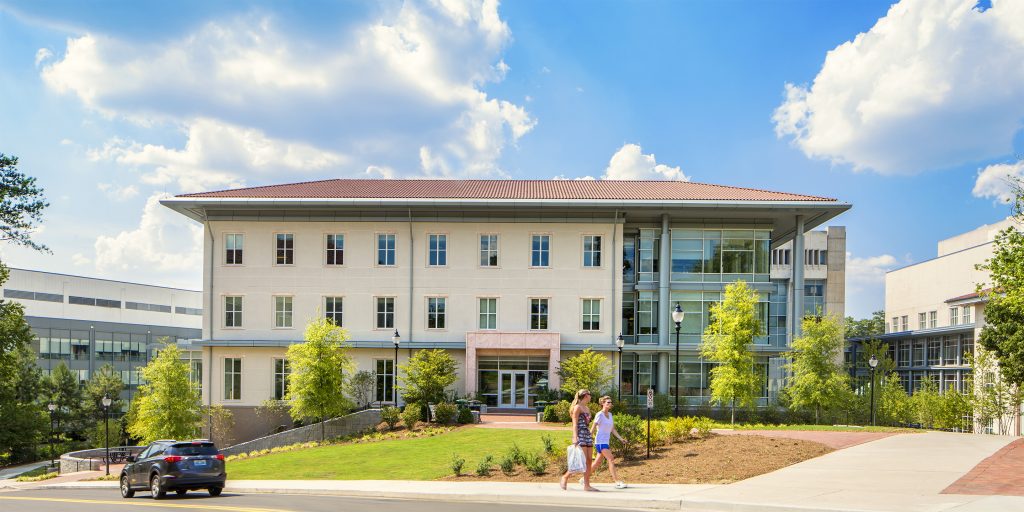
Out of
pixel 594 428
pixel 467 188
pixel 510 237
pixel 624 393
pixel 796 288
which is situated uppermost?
pixel 467 188

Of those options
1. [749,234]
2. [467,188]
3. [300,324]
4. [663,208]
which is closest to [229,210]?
[300,324]

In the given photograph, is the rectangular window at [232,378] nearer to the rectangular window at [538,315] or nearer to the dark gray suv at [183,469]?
the rectangular window at [538,315]

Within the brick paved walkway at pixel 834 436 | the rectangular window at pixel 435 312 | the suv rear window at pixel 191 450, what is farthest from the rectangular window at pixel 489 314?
the suv rear window at pixel 191 450

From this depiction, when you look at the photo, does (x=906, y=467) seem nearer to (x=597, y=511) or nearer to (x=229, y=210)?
(x=597, y=511)

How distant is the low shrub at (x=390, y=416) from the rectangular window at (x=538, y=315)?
9478 mm

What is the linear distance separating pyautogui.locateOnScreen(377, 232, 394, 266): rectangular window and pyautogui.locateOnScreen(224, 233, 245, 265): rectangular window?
24.8 feet

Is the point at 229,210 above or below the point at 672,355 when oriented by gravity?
above

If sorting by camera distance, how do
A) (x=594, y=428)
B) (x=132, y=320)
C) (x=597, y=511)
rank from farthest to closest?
(x=132, y=320)
(x=594, y=428)
(x=597, y=511)

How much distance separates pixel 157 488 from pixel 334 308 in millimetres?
23584

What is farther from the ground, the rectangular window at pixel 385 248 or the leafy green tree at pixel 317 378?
the rectangular window at pixel 385 248

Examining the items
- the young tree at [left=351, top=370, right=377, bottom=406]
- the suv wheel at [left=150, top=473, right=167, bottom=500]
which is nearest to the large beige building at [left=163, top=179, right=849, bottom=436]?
the young tree at [left=351, top=370, right=377, bottom=406]

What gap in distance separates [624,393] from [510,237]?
10.5 metres

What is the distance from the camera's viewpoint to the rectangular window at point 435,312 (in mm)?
42156

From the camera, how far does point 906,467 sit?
17.5m
